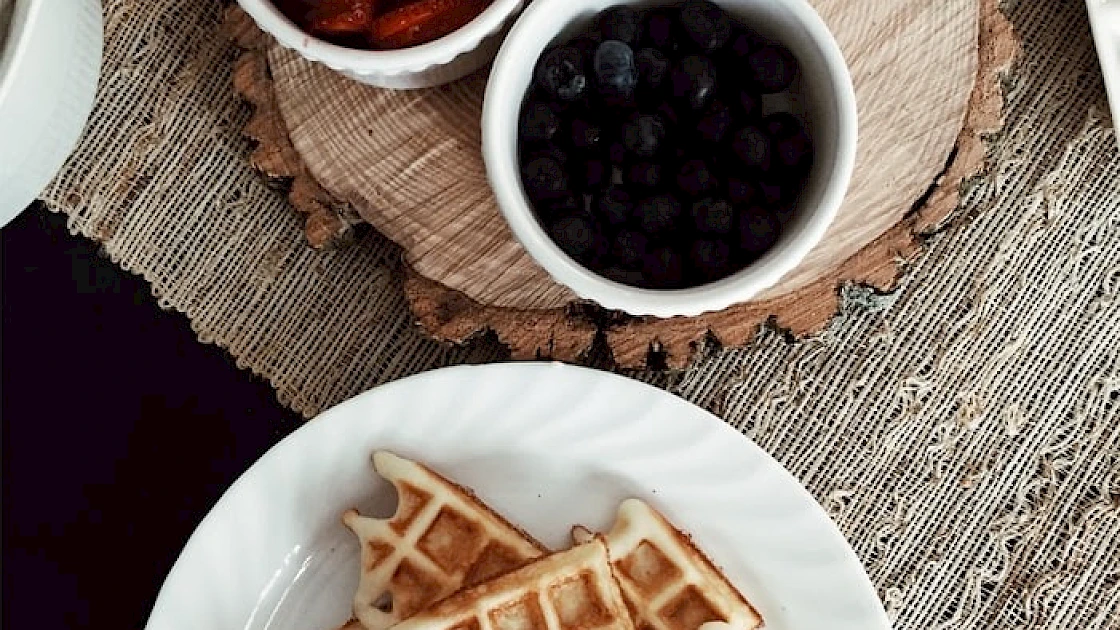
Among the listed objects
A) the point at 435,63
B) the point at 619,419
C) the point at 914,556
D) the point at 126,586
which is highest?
the point at 435,63

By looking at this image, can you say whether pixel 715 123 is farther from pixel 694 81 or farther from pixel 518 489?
pixel 518 489

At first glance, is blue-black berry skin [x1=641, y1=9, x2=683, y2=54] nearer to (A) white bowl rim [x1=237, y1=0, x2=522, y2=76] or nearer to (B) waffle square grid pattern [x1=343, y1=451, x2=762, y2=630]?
(A) white bowl rim [x1=237, y1=0, x2=522, y2=76]

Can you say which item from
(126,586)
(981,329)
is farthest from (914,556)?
(126,586)

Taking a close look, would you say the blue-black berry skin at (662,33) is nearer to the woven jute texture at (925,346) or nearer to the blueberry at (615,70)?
the blueberry at (615,70)

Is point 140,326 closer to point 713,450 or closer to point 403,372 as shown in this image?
point 403,372

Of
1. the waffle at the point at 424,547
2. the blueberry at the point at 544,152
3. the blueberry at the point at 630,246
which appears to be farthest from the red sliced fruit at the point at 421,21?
the waffle at the point at 424,547

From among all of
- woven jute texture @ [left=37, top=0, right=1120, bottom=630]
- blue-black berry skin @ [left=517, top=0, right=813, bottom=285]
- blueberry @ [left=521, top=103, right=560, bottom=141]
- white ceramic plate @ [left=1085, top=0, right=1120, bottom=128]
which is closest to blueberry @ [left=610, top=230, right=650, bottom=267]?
blue-black berry skin @ [left=517, top=0, right=813, bottom=285]

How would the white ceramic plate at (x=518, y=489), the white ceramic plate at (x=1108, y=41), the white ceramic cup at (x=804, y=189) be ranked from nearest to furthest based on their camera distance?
the white ceramic cup at (x=804, y=189), the white ceramic plate at (x=518, y=489), the white ceramic plate at (x=1108, y=41)
